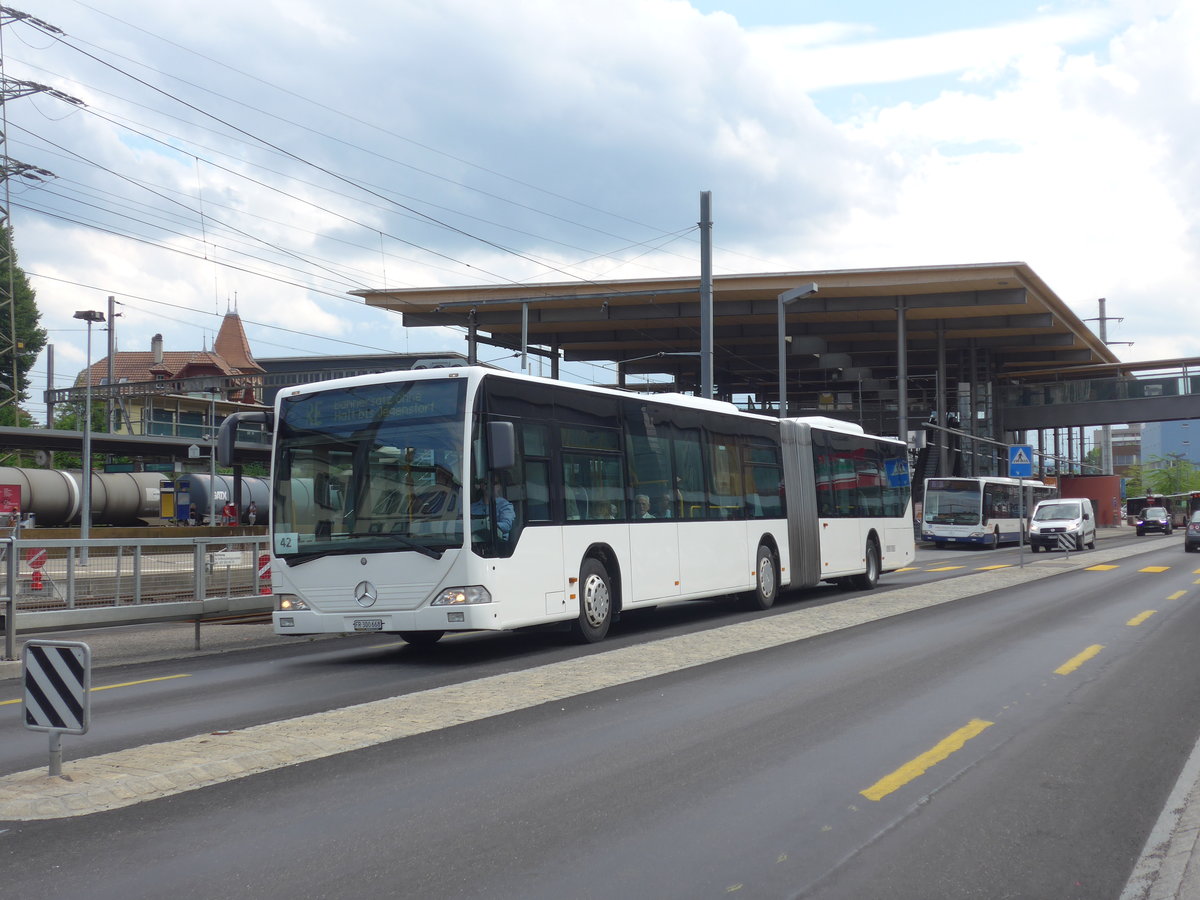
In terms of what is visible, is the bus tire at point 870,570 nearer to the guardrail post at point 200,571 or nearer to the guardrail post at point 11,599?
the guardrail post at point 200,571

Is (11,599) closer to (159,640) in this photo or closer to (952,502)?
(159,640)

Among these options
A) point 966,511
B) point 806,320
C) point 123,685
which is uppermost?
point 806,320

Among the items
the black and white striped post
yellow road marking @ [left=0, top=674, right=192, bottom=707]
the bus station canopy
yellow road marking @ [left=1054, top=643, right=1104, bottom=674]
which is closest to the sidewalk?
yellow road marking @ [left=0, top=674, right=192, bottom=707]

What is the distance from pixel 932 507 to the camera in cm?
5147

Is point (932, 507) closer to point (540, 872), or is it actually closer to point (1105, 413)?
point (1105, 413)

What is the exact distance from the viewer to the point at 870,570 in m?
23.7

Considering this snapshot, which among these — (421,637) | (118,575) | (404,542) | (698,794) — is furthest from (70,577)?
(698,794)

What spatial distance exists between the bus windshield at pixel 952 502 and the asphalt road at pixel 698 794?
39.8 meters

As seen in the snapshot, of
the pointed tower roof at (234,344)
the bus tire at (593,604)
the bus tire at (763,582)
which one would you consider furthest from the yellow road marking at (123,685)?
the pointed tower roof at (234,344)

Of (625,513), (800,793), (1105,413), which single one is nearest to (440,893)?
(800,793)

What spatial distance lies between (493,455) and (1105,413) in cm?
6462

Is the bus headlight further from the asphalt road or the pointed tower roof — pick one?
the pointed tower roof

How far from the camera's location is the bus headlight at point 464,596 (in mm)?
12148

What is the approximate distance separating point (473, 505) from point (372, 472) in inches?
48.0
